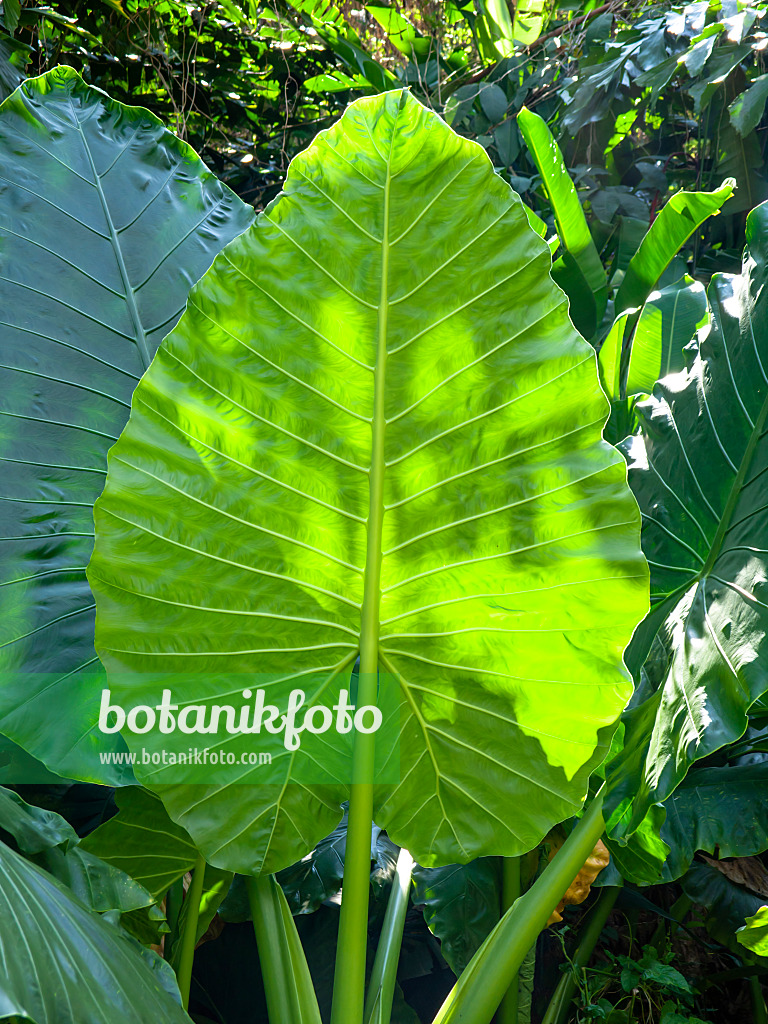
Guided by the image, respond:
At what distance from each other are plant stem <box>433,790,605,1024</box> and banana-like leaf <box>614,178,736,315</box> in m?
0.79

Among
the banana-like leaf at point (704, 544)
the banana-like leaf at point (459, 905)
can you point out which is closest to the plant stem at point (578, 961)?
the banana-like leaf at point (459, 905)

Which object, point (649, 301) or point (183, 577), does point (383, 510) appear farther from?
point (649, 301)

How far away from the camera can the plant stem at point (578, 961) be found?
1.22 metres

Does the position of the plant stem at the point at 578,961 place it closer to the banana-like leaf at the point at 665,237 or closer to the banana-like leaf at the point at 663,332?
the banana-like leaf at the point at 663,332

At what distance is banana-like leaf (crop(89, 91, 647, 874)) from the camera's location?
657 mm

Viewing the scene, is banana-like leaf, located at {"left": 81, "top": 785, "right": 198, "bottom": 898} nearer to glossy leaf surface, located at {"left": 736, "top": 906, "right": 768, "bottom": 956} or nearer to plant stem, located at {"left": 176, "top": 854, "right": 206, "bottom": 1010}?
plant stem, located at {"left": 176, "top": 854, "right": 206, "bottom": 1010}

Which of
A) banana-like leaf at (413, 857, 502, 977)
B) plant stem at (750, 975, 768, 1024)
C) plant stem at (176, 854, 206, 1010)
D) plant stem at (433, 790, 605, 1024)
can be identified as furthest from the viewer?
plant stem at (750, 975, 768, 1024)

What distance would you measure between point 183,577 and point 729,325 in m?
0.63

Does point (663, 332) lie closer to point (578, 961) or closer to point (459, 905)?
point (459, 905)

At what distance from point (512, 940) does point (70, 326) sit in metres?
0.90

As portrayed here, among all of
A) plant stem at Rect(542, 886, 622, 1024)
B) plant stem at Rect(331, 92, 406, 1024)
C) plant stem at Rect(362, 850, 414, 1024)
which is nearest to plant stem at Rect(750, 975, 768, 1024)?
plant stem at Rect(542, 886, 622, 1024)

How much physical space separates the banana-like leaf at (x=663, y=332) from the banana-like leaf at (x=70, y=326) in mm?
678

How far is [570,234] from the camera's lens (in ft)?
4.67

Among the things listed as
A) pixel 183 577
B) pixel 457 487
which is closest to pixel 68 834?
pixel 183 577
